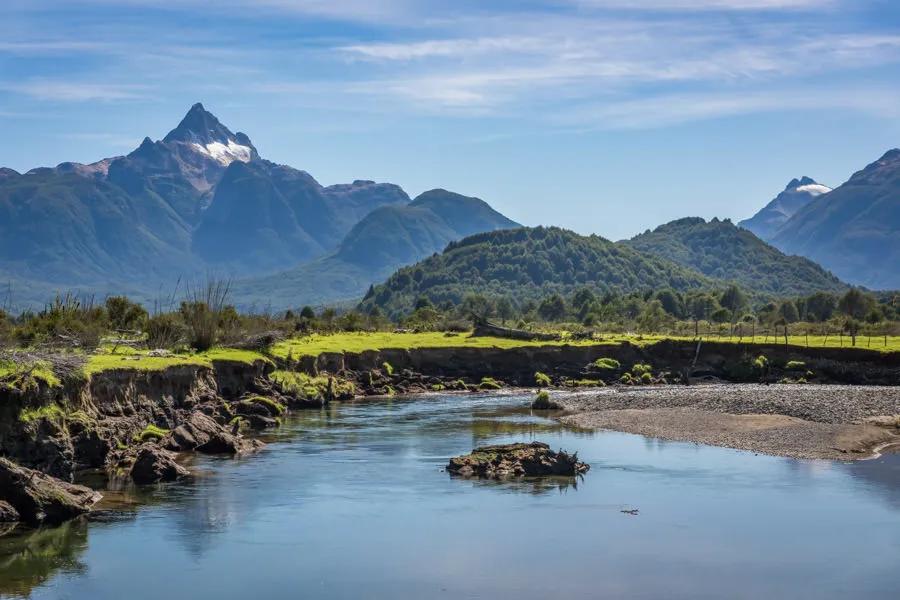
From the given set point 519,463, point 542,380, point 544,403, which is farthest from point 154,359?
point 542,380

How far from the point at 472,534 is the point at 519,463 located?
12337 mm

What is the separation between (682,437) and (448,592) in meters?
35.2

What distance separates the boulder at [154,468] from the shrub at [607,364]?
2287 inches

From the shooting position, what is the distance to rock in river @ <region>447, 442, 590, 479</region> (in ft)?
174

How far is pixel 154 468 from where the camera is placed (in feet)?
165

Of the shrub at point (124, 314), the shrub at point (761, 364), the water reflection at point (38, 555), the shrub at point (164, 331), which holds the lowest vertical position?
the water reflection at point (38, 555)

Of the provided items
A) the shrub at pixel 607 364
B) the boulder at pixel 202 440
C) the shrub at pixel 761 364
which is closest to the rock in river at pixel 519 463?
the boulder at pixel 202 440

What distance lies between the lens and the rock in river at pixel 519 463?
52969mm

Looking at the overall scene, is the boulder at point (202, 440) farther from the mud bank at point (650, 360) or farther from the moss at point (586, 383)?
the moss at point (586, 383)

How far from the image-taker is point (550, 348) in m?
104

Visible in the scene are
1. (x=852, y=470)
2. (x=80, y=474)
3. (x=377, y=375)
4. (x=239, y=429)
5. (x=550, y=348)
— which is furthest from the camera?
(x=550, y=348)

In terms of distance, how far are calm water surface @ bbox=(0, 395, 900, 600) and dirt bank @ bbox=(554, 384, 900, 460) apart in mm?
4999

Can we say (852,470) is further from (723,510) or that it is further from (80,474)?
(80,474)

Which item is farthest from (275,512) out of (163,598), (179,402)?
(179,402)
